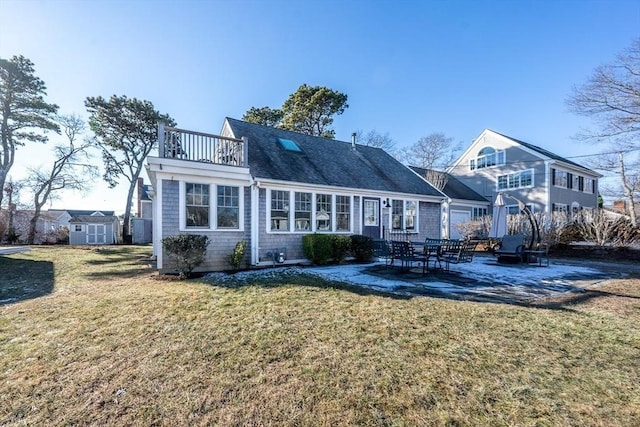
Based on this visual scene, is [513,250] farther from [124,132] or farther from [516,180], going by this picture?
[124,132]

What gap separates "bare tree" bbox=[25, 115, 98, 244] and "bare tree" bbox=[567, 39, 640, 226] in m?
35.9

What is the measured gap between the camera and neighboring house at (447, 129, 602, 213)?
837 inches

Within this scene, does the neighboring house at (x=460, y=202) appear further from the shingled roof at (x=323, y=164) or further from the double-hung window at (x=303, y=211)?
the double-hung window at (x=303, y=211)

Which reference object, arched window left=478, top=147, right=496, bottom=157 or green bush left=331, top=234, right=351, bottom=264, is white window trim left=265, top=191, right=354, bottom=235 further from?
arched window left=478, top=147, right=496, bottom=157

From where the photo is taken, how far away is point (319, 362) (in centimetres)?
335

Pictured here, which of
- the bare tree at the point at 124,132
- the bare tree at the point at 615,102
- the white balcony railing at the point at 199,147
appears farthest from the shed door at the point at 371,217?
the bare tree at the point at 124,132

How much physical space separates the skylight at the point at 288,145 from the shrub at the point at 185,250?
6.86 metres

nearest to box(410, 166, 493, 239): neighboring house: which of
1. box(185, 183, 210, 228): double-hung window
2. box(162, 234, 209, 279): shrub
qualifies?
box(185, 183, 210, 228): double-hung window

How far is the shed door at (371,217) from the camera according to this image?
13008 mm

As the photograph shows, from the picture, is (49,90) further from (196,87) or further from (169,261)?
(169,261)

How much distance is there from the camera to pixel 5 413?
260cm

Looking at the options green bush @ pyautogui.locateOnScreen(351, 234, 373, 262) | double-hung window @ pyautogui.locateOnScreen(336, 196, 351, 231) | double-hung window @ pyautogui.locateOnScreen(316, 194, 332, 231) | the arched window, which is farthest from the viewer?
the arched window

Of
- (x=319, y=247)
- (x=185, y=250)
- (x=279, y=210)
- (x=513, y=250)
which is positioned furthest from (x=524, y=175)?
(x=185, y=250)

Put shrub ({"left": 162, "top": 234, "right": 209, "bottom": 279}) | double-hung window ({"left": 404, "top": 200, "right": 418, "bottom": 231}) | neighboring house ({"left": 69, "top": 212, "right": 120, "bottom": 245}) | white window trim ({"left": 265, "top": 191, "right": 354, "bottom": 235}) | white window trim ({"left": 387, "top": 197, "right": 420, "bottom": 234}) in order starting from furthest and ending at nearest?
neighboring house ({"left": 69, "top": 212, "right": 120, "bottom": 245}) → double-hung window ({"left": 404, "top": 200, "right": 418, "bottom": 231}) → white window trim ({"left": 387, "top": 197, "right": 420, "bottom": 234}) → white window trim ({"left": 265, "top": 191, "right": 354, "bottom": 235}) → shrub ({"left": 162, "top": 234, "right": 209, "bottom": 279})
